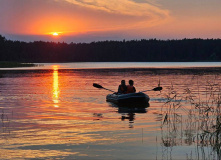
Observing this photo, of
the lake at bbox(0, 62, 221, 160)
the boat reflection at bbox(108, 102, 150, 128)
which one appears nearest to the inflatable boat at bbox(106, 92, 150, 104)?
the boat reflection at bbox(108, 102, 150, 128)

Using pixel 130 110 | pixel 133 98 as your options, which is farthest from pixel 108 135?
pixel 133 98

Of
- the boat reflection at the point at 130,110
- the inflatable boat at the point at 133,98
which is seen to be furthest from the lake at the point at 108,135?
the inflatable boat at the point at 133,98

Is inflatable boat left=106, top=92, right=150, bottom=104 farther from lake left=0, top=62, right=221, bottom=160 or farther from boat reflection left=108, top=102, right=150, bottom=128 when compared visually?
lake left=0, top=62, right=221, bottom=160

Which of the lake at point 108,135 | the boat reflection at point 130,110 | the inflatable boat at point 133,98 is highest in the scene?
the inflatable boat at point 133,98

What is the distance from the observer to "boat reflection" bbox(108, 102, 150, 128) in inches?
767

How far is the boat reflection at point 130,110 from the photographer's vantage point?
63.9 feet

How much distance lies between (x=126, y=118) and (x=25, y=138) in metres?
6.44

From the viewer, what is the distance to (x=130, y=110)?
2317 cm

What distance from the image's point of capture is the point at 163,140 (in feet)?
45.3

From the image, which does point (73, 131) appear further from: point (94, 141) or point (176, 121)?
point (176, 121)

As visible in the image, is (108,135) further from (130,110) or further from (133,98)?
(133,98)

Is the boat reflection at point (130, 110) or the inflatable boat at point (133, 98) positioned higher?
the inflatable boat at point (133, 98)

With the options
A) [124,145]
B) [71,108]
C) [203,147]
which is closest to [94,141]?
[124,145]

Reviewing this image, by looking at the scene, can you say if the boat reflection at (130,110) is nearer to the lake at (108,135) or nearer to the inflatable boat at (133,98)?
the lake at (108,135)
